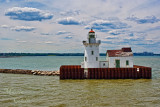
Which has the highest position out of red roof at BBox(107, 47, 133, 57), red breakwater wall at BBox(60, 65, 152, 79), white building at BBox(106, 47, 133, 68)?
red roof at BBox(107, 47, 133, 57)

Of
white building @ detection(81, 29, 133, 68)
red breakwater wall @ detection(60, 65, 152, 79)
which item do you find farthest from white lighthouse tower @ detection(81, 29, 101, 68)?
red breakwater wall @ detection(60, 65, 152, 79)

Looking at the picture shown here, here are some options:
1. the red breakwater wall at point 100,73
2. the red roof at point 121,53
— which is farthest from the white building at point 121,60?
the red breakwater wall at point 100,73

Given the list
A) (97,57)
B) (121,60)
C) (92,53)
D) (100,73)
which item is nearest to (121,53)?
(121,60)

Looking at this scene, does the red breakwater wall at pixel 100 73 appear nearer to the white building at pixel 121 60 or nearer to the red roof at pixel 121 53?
the white building at pixel 121 60

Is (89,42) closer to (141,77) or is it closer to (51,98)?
(141,77)

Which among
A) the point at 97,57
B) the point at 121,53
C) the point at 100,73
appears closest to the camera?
the point at 100,73

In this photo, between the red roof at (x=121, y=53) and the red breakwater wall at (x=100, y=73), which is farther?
the red roof at (x=121, y=53)

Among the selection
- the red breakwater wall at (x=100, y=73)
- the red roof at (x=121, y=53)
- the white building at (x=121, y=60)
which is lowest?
the red breakwater wall at (x=100, y=73)

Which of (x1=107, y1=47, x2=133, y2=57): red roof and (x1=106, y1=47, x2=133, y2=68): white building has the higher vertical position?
(x1=107, y1=47, x2=133, y2=57): red roof

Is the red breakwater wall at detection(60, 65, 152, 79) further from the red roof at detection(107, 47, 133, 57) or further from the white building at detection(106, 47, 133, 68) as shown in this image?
the red roof at detection(107, 47, 133, 57)

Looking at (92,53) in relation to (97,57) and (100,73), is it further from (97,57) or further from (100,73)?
(100,73)

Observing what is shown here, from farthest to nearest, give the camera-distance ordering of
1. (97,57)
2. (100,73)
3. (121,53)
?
(121,53)
(97,57)
(100,73)

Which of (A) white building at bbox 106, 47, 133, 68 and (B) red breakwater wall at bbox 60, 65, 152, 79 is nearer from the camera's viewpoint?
(B) red breakwater wall at bbox 60, 65, 152, 79

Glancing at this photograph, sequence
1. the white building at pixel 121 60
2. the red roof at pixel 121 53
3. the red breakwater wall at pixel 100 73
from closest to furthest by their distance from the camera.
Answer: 1. the red breakwater wall at pixel 100 73
2. the white building at pixel 121 60
3. the red roof at pixel 121 53
